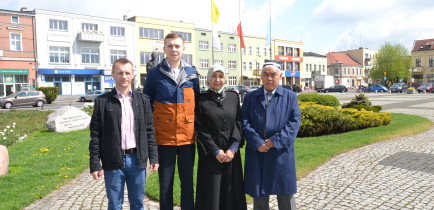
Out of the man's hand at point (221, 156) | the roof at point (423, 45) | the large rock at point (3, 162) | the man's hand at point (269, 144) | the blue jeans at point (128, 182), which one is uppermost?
the roof at point (423, 45)

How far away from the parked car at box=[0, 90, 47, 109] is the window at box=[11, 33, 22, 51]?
11.7 meters

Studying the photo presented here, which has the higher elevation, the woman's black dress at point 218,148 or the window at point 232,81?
the window at point 232,81

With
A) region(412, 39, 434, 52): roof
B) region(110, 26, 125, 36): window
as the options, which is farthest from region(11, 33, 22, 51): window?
region(412, 39, 434, 52): roof

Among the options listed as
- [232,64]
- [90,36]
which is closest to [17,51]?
[90,36]

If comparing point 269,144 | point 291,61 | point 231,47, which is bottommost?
point 269,144

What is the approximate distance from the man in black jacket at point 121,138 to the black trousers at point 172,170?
0.21 meters

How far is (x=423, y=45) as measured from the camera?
79625mm

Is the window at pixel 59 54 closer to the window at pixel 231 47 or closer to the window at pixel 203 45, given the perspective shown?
the window at pixel 203 45

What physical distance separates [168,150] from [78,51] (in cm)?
4172

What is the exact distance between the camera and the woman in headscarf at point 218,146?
3.64m

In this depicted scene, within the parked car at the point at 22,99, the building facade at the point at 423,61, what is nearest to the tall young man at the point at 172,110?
the parked car at the point at 22,99

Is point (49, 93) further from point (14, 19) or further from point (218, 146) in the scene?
point (218, 146)

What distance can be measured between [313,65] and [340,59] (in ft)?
44.4

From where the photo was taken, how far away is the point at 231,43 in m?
59.3
